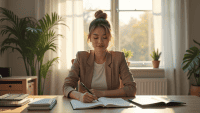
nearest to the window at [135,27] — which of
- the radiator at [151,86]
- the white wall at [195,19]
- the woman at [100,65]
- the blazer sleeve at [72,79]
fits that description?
the radiator at [151,86]

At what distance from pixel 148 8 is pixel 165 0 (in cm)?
39

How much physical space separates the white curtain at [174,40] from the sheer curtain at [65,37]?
158 centimetres

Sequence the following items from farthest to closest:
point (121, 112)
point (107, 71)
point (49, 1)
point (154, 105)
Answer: point (49, 1), point (107, 71), point (154, 105), point (121, 112)

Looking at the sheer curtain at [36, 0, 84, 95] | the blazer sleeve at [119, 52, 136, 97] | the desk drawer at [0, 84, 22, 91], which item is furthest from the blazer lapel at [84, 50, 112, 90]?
the sheer curtain at [36, 0, 84, 95]

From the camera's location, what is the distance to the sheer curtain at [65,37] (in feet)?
11.2

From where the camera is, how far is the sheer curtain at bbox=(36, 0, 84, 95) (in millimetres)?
3406

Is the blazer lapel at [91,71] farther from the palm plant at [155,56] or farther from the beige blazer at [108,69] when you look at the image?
the palm plant at [155,56]

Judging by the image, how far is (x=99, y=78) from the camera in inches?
66.9

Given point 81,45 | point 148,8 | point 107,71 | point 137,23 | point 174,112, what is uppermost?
point 148,8

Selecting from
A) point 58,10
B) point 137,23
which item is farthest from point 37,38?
point 137,23

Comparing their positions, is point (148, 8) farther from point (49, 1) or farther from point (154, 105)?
point (154, 105)

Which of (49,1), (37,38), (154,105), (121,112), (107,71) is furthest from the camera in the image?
(49,1)

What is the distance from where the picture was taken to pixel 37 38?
9.79 ft

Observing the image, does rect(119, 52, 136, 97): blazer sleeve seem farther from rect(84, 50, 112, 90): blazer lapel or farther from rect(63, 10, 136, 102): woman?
rect(84, 50, 112, 90): blazer lapel
